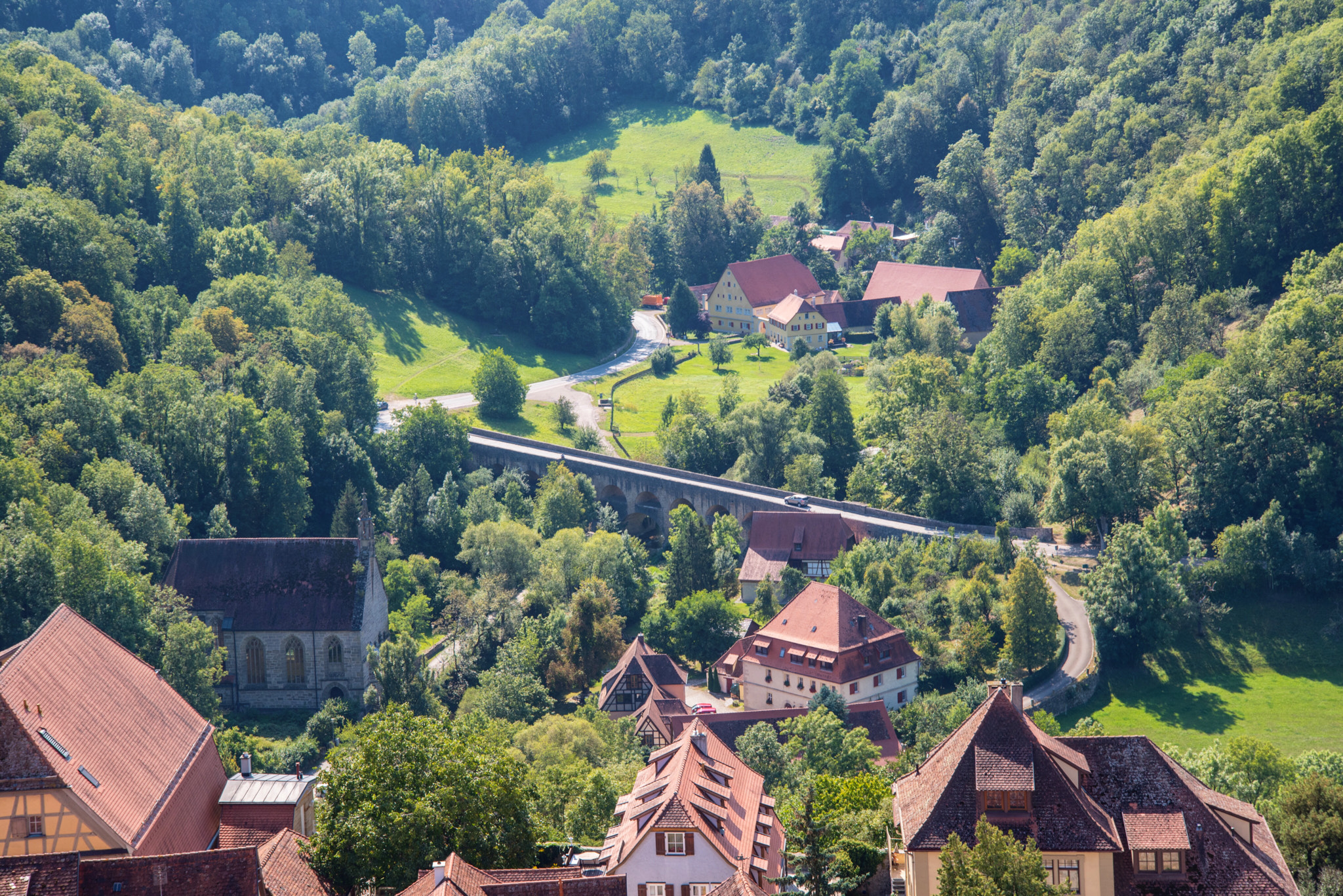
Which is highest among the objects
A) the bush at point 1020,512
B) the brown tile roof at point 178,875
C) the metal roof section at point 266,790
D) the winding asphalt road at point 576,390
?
the winding asphalt road at point 576,390

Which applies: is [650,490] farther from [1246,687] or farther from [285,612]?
[1246,687]

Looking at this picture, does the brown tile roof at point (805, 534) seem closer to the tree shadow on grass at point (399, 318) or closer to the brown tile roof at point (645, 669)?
the brown tile roof at point (645, 669)

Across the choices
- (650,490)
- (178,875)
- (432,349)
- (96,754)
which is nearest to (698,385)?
(432,349)

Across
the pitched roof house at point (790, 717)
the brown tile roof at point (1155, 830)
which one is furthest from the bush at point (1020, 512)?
the brown tile roof at point (1155, 830)

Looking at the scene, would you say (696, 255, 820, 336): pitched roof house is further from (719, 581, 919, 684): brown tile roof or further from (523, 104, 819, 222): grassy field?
(719, 581, 919, 684): brown tile roof

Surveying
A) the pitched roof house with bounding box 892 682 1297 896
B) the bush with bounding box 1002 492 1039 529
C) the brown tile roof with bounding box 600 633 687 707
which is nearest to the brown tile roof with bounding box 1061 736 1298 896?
the pitched roof house with bounding box 892 682 1297 896
